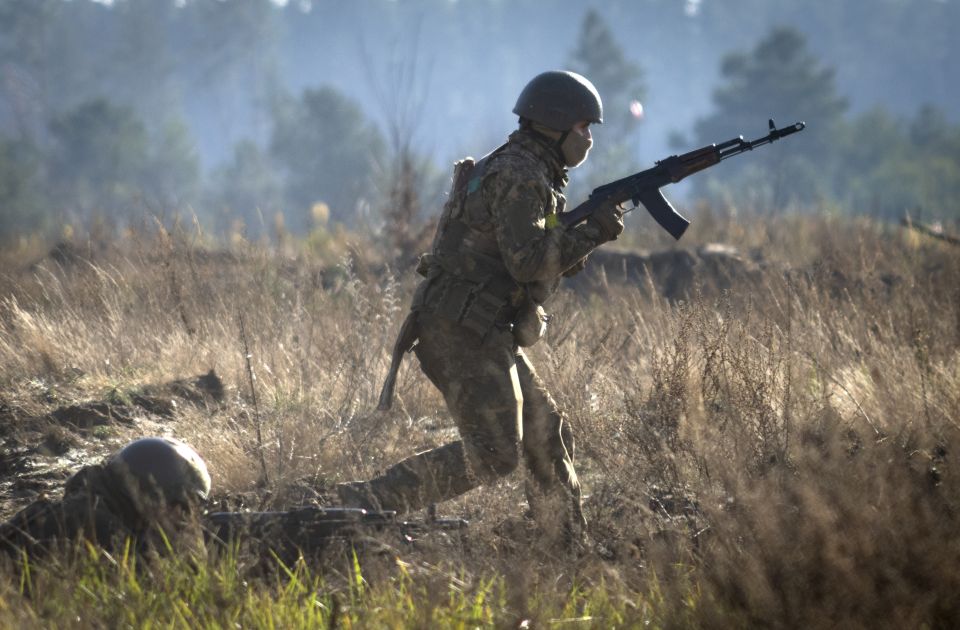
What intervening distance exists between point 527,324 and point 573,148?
0.71 metres

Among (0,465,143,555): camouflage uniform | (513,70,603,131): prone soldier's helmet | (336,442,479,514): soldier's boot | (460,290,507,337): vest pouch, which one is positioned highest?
(513,70,603,131): prone soldier's helmet

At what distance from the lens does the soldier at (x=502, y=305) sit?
392 cm

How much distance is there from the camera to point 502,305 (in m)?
4.05

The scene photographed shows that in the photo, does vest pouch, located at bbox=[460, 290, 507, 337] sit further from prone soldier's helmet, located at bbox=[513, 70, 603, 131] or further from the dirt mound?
the dirt mound

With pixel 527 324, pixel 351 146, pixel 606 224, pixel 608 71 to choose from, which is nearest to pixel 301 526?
pixel 527 324

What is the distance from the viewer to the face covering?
4.18 meters

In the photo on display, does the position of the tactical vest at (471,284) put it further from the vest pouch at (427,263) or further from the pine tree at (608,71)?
the pine tree at (608,71)

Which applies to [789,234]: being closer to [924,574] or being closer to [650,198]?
[650,198]

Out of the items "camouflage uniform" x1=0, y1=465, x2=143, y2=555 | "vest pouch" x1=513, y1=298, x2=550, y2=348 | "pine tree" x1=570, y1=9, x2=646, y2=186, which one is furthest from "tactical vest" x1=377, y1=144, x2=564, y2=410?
"pine tree" x1=570, y1=9, x2=646, y2=186

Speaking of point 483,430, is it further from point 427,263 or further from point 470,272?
point 427,263

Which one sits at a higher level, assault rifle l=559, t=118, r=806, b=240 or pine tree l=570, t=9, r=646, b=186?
pine tree l=570, t=9, r=646, b=186

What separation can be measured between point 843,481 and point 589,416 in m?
1.63

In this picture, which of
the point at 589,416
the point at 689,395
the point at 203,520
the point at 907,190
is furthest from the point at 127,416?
the point at 907,190

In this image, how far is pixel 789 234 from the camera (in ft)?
40.8
